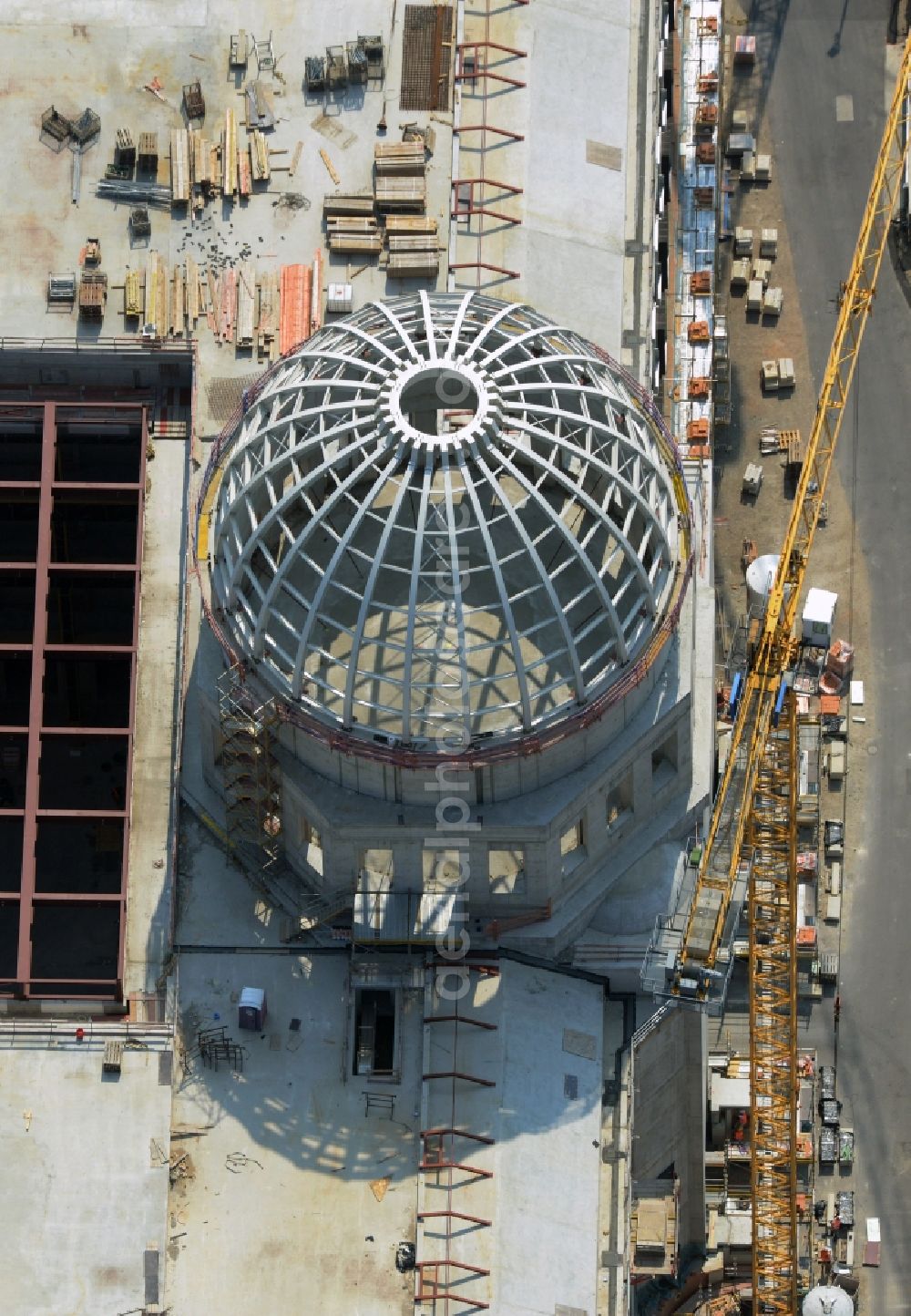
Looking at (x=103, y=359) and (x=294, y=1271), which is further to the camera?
(x=103, y=359)

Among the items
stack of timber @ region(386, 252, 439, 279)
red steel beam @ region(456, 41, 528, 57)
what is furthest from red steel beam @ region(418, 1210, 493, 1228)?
red steel beam @ region(456, 41, 528, 57)

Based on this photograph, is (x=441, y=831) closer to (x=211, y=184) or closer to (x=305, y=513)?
(x=305, y=513)

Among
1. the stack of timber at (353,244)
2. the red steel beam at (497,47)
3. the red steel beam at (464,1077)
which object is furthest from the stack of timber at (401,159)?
the red steel beam at (464,1077)

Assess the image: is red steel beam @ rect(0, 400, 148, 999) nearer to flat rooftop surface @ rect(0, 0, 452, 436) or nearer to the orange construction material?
flat rooftop surface @ rect(0, 0, 452, 436)

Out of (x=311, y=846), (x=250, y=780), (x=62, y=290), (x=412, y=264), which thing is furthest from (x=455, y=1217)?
(x=62, y=290)

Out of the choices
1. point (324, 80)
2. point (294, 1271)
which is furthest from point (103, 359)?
point (294, 1271)

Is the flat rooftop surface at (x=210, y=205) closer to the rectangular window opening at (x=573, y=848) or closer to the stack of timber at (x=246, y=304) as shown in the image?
the stack of timber at (x=246, y=304)
